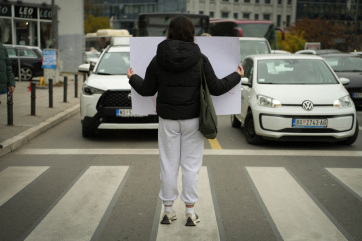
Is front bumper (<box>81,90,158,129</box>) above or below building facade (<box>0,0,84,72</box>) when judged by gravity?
below

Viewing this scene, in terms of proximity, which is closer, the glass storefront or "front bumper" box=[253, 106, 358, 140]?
"front bumper" box=[253, 106, 358, 140]

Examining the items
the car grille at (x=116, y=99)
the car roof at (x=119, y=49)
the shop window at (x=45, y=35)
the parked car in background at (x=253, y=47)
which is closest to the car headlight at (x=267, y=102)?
the car grille at (x=116, y=99)

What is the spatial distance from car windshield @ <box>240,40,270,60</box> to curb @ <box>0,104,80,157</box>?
7.83 meters

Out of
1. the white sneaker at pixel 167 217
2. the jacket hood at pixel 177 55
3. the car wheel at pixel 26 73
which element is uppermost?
the jacket hood at pixel 177 55

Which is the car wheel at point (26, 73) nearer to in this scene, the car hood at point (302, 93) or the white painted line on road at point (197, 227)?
the car hood at point (302, 93)

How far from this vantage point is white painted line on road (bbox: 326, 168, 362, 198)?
18.6 ft

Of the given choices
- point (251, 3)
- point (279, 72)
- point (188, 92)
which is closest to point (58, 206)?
point (188, 92)

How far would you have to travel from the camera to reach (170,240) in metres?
3.96

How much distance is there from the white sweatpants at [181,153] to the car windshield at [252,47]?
46.2 feet

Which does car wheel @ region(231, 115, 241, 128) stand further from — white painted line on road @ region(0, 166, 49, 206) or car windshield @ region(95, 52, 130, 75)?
white painted line on road @ region(0, 166, 49, 206)

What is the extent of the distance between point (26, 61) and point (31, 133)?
1479 centimetres

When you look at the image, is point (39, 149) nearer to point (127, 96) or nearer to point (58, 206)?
point (127, 96)

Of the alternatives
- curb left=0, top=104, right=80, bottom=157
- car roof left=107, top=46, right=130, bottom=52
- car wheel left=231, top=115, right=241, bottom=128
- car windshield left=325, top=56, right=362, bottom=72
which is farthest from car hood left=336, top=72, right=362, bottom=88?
curb left=0, top=104, right=80, bottom=157

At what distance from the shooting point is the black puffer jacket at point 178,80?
157 inches
